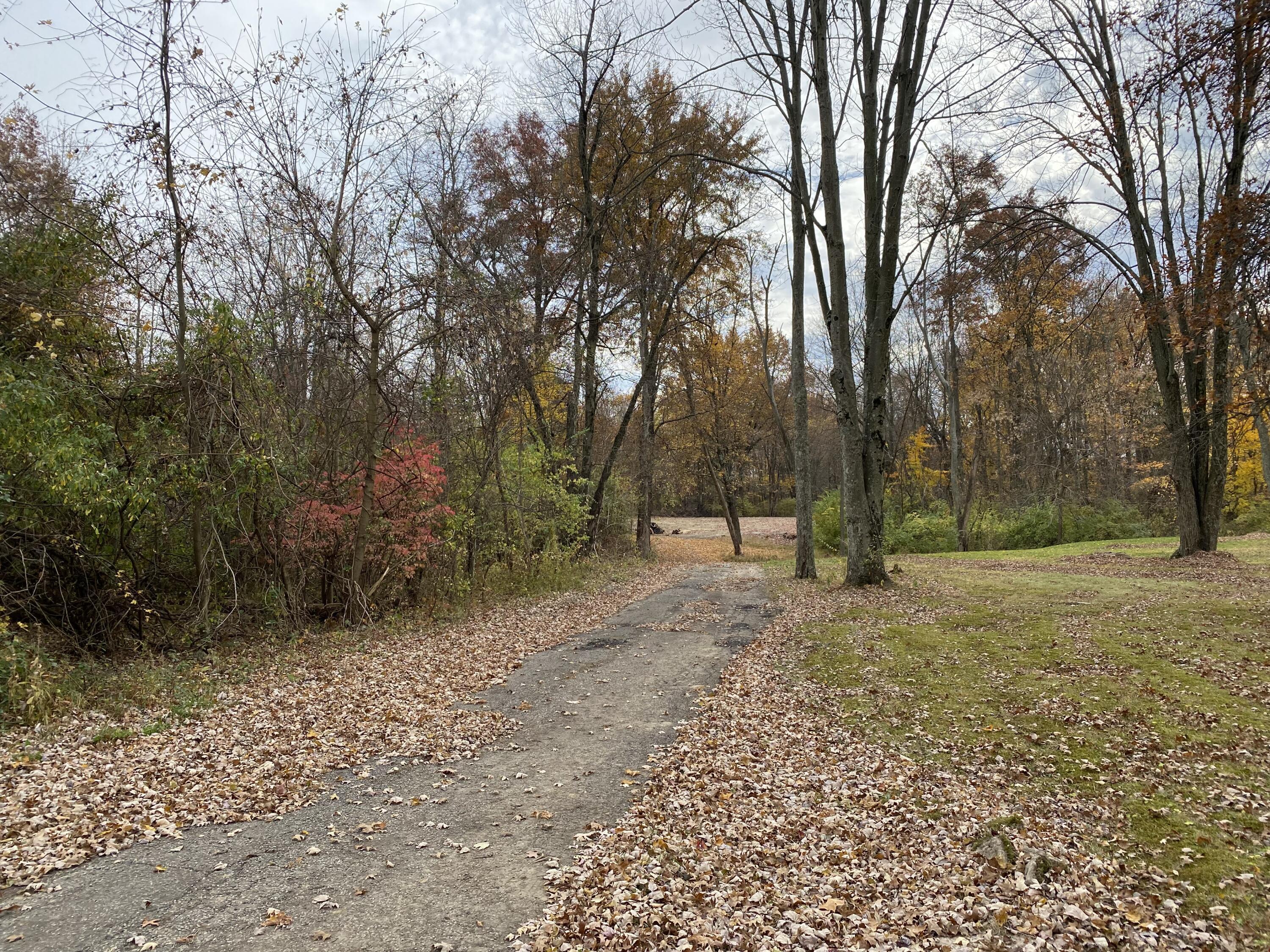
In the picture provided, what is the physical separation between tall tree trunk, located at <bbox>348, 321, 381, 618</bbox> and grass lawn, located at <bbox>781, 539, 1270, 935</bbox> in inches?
278

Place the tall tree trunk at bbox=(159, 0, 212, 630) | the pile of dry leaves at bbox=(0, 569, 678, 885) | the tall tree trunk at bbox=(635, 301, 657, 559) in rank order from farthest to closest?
the tall tree trunk at bbox=(635, 301, 657, 559)
the tall tree trunk at bbox=(159, 0, 212, 630)
the pile of dry leaves at bbox=(0, 569, 678, 885)

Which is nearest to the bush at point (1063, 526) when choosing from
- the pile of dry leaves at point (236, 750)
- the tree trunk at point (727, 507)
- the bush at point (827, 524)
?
the bush at point (827, 524)

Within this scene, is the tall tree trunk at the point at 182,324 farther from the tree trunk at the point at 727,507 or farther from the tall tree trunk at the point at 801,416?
the tree trunk at the point at 727,507

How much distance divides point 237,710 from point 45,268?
5.67 m

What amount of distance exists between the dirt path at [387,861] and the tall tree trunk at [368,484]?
4970 mm

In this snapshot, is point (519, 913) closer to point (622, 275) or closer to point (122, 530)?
point (122, 530)

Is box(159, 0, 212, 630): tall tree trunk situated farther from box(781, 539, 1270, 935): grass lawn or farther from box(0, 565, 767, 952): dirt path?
box(781, 539, 1270, 935): grass lawn

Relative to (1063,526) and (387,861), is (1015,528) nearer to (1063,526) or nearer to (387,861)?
(1063,526)

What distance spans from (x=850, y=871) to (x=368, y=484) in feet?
29.1

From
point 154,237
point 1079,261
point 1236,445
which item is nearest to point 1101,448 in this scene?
point 1236,445

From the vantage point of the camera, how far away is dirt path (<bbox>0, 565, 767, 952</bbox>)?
3359mm

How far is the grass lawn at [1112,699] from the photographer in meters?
3.94

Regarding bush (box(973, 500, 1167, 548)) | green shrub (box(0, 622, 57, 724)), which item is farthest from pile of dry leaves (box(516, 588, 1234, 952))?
bush (box(973, 500, 1167, 548))

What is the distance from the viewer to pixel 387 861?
4.04 meters
